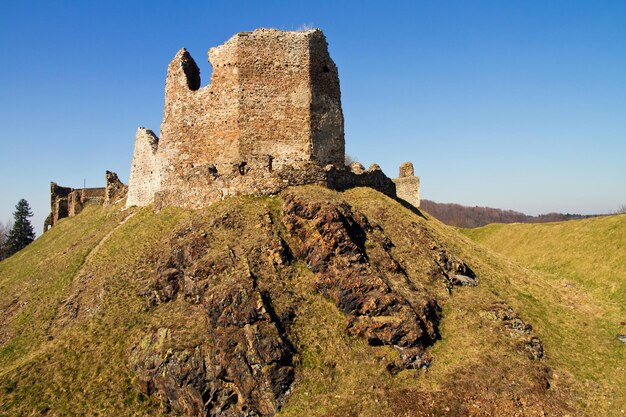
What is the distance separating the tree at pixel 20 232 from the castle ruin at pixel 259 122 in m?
51.7

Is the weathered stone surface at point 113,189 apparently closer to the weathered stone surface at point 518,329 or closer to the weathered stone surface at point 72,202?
the weathered stone surface at point 72,202

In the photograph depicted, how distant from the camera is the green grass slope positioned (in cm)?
1961

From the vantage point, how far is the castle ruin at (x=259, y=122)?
89.4 feet

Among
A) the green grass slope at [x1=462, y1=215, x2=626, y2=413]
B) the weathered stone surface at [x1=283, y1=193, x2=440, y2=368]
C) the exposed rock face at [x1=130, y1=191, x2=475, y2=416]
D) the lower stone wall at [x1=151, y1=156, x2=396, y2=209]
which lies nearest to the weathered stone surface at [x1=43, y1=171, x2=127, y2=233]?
the lower stone wall at [x1=151, y1=156, x2=396, y2=209]

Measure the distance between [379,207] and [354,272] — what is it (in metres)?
7.42

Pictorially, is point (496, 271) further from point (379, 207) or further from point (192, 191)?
point (192, 191)

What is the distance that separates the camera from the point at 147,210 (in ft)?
105

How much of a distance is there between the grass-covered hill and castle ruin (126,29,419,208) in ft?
5.44

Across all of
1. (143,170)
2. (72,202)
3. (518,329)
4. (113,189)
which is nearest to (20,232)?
(72,202)

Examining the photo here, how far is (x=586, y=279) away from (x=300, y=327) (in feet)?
73.4

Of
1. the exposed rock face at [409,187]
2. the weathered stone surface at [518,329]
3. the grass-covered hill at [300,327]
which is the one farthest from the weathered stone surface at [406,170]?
the weathered stone surface at [518,329]

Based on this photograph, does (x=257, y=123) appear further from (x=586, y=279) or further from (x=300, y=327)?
(x=586, y=279)

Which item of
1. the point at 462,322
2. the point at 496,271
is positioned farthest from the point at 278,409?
the point at 496,271

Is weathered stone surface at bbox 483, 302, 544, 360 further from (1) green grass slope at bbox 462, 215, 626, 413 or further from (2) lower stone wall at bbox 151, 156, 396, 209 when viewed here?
(2) lower stone wall at bbox 151, 156, 396, 209
